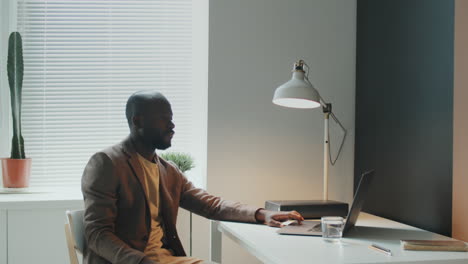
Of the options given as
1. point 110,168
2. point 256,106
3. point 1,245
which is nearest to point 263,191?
point 256,106

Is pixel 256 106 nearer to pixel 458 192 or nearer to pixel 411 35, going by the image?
pixel 411 35

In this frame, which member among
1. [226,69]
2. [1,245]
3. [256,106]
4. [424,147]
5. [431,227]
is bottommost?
[1,245]

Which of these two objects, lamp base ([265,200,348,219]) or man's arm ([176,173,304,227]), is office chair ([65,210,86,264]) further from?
lamp base ([265,200,348,219])

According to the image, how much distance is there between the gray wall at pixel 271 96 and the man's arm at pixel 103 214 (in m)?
1.02

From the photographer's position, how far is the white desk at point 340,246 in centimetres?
202

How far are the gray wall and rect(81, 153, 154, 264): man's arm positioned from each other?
3.35 feet

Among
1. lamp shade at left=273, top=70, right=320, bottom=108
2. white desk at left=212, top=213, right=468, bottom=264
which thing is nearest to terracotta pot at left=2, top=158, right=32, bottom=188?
white desk at left=212, top=213, right=468, bottom=264

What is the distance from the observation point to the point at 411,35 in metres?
2.92

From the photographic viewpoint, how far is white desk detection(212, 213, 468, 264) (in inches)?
79.4

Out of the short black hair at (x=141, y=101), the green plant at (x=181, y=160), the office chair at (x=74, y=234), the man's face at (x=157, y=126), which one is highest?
the short black hair at (x=141, y=101)

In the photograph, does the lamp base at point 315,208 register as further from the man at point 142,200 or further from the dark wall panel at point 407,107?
the dark wall panel at point 407,107

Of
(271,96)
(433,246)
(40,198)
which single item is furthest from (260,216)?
(40,198)

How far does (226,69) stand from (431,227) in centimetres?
140

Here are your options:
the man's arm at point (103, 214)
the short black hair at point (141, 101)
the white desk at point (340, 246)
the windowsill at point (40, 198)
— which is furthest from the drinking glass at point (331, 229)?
the windowsill at point (40, 198)
